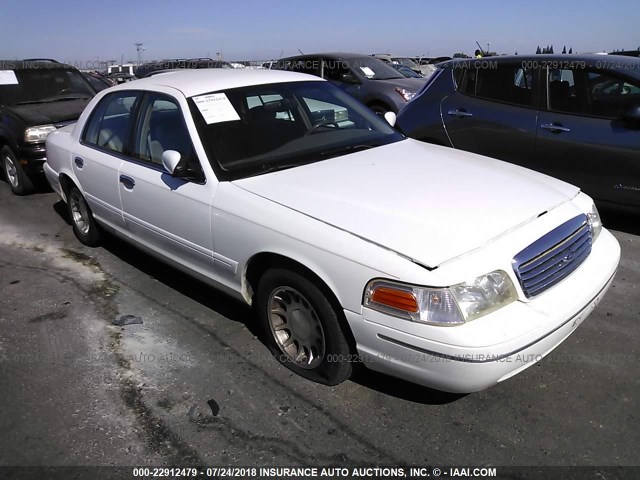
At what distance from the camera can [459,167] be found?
3.35 m

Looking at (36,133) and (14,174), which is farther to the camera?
(14,174)

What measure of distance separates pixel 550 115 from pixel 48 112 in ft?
19.6

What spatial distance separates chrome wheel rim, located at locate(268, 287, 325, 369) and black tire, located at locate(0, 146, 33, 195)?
5.17 m

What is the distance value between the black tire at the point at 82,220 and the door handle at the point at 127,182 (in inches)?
38.1

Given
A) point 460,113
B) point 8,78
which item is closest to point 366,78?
point 460,113

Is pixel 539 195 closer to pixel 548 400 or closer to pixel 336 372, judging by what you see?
pixel 548 400

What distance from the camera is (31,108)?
712 cm

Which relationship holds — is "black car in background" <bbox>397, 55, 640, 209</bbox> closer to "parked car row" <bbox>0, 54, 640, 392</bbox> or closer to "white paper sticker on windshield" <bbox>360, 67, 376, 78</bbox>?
"parked car row" <bbox>0, 54, 640, 392</bbox>

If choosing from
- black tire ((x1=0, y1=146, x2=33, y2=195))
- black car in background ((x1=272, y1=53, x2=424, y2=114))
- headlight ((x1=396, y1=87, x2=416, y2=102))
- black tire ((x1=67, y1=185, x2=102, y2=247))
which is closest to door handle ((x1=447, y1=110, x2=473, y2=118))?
black tire ((x1=67, y1=185, x2=102, y2=247))

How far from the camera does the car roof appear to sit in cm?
363

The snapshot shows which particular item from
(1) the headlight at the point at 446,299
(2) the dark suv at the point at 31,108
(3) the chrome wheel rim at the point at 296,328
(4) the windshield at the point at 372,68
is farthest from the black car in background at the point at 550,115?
(4) the windshield at the point at 372,68

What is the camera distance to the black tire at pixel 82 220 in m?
4.78

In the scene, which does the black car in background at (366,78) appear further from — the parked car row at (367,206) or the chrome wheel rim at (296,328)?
the chrome wheel rim at (296,328)

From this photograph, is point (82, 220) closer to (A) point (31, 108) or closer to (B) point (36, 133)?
(B) point (36, 133)
